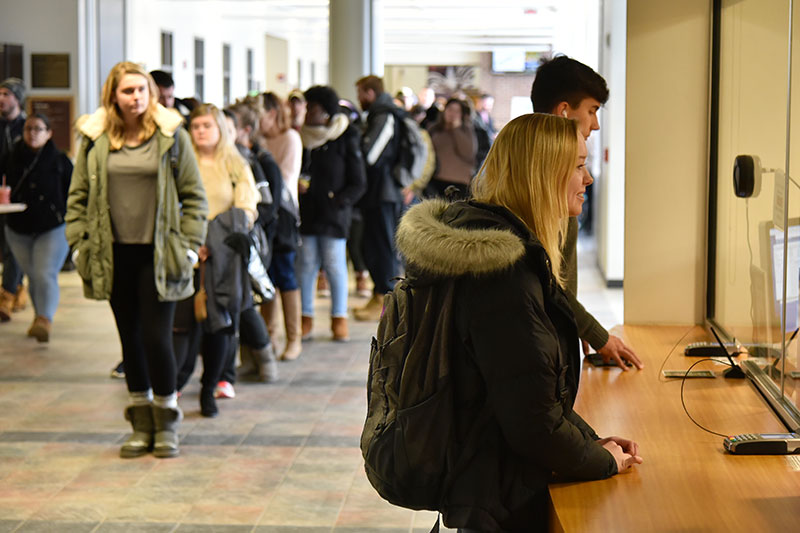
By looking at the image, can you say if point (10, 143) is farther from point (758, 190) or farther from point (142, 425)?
point (758, 190)

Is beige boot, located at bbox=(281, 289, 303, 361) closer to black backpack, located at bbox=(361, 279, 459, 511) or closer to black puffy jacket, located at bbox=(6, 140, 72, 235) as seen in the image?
black puffy jacket, located at bbox=(6, 140, 72, 235)

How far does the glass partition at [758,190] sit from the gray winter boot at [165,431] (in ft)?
7.92

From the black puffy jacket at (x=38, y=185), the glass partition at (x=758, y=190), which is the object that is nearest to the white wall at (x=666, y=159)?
the glass partition at (x=758, y=190)

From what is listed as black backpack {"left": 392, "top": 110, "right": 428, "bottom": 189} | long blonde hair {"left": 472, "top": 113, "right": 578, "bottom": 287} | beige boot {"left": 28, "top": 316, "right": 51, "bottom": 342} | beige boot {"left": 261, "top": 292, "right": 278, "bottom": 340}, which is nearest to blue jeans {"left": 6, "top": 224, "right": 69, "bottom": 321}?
beige boot {"left": 28, "top": 316, "right": 51, "bottom": 342}

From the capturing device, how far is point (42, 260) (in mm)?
7949

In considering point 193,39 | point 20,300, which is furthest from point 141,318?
point 193,39

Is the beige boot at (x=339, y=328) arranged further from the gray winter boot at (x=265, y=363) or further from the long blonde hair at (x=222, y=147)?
the long blonde hair at (x=222, y=147)

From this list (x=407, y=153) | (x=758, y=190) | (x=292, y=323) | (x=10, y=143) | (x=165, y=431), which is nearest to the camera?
(x=758, y=190)

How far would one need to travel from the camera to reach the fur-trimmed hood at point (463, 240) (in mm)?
2027

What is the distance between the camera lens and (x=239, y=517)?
13.6 ft

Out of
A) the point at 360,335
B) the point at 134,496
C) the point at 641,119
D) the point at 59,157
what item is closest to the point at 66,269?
the point at 59,157

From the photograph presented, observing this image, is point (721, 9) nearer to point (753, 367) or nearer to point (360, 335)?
point (753, 367)

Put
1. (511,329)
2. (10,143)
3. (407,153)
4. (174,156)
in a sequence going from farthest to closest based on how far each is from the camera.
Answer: (10,143)
(407,153)
(174,156)
(511,329)

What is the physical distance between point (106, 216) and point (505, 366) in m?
3.07
